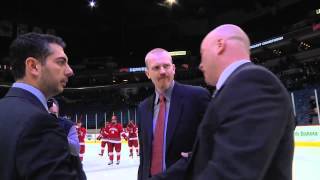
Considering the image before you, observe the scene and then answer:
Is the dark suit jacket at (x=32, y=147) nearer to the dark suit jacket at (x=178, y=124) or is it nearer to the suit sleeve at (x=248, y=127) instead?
the suit sleeve at (x=248, y=127)

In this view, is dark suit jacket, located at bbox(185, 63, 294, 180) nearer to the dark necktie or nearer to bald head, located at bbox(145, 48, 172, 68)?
the dark necktie

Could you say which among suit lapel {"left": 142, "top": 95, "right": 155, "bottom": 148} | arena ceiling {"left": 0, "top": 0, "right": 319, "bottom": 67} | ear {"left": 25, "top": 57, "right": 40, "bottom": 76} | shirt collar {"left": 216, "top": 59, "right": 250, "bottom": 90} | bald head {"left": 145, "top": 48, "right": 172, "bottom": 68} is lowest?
suit lapel {"left": 142, "top": 95, "right": 155, "bottom": 148}

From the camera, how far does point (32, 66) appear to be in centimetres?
150

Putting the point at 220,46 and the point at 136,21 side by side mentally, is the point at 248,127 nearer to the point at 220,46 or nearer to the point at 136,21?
the point at 220,46

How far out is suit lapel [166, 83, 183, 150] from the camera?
7.27ft

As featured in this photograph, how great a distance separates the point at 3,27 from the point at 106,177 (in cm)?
2338

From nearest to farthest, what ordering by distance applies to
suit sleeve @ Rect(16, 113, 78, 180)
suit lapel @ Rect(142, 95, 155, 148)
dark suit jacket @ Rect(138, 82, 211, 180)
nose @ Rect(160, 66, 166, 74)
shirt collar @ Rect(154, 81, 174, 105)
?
suit sleeve @ Rect(16, 113, 78, 180) < dark suit jacket @ Rect(138, 82, 211, 180) < suit lapel @ Rect(142, 95, 155, 148) < shirt collar @ Rect(154, 81, 174, 105) < nose @ Rect(160, 66, 166, 74)

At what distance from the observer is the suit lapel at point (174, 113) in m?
2.22

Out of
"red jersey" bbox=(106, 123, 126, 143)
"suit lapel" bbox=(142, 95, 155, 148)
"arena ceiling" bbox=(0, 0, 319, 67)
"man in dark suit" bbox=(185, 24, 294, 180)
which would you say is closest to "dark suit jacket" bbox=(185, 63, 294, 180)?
"man in dark suit" bbox=(185, 24, 294, 180)

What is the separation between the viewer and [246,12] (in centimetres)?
2662

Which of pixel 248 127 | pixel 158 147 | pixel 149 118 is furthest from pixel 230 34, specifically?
pixel 149 118

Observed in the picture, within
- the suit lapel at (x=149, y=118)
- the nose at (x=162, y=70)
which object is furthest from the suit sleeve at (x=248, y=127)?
the nose at (x=162, y=70)

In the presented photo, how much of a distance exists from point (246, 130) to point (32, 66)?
0.90 meters

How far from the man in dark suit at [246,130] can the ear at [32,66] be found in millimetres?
712
